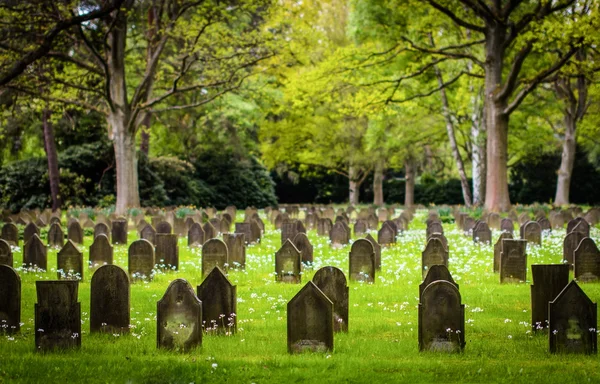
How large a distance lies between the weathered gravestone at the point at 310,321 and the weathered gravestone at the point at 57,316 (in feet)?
6.65

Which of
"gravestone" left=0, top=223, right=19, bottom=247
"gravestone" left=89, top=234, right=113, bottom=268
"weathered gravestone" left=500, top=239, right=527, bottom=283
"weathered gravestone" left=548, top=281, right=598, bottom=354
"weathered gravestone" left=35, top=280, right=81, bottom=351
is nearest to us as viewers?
"weathered gravestone" left=548, top=281, right=598, bottom=354

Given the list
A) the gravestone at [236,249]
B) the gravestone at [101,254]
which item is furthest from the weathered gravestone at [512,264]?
the gravestone at [101,254]

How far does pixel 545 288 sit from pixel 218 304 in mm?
3439

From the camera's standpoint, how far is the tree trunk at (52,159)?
93.8ft

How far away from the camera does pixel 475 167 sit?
3253cm

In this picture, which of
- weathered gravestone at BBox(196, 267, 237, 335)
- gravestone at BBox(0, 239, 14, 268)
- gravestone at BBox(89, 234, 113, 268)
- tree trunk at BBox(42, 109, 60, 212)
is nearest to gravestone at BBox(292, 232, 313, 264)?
gravestone at BBox(89, 234, 113, 268)

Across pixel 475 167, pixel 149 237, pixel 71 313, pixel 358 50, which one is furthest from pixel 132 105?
pixel 71 313

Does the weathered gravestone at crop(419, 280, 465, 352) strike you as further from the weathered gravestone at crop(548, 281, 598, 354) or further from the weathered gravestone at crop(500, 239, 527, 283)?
the weathered gravestone at crop(500, 239, 527, 283)

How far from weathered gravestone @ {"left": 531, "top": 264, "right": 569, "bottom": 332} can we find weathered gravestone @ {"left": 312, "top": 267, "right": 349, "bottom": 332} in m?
1.99

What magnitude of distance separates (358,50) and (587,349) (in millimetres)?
20286

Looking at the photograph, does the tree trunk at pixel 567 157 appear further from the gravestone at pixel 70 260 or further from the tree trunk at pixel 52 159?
the gravestone at pixel 70 260

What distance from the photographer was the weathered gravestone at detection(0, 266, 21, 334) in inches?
285

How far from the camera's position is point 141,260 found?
11055mm

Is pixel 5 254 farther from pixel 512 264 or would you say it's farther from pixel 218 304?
pixel 512 264
